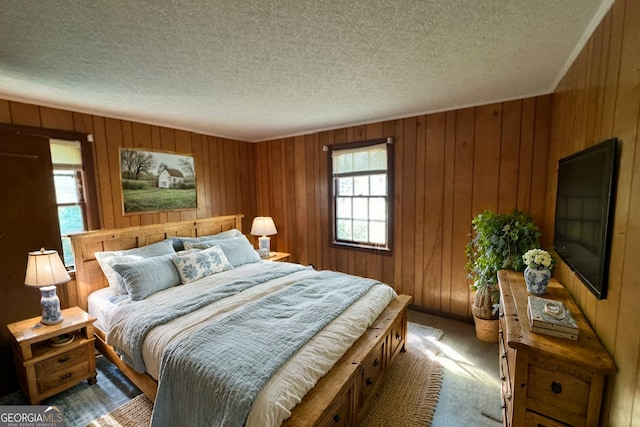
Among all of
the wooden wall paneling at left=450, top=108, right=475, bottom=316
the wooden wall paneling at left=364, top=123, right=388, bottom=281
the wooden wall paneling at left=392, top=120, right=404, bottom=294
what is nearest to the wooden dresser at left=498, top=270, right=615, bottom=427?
the wooden wall paneling at left=450, top=108, right=475, bottom=316

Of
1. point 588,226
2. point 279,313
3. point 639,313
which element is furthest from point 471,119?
point 279,313

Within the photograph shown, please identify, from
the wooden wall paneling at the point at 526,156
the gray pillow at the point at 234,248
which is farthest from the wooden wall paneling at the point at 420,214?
the gray pillow at the point at 234,248

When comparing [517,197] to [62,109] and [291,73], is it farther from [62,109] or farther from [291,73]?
[62,109]

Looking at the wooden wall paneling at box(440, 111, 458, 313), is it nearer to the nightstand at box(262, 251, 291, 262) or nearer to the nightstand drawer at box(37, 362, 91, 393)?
the nightstand at box(262, 251, 291, 262)

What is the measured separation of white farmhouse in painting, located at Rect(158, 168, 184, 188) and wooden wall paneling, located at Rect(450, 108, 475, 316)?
3.33 m

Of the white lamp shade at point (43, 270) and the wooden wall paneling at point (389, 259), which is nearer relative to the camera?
the white lamp shade at point (43, 270)

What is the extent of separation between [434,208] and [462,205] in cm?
29

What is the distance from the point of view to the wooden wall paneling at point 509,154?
103 inches

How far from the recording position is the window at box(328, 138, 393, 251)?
3.41 metres

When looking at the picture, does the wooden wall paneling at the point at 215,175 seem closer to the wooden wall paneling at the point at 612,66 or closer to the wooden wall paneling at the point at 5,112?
the wooden wall paneling at the point at 5,112

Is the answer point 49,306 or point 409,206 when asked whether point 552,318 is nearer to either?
point 409,206

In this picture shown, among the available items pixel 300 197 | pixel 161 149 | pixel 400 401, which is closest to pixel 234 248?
pixel 300 197

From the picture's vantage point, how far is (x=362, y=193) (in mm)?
3625

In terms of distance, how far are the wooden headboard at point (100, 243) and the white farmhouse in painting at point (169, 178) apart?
0.49 m
